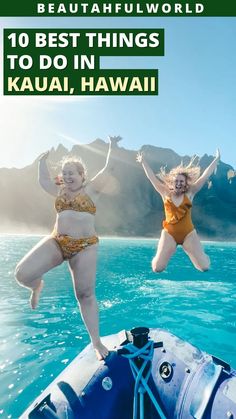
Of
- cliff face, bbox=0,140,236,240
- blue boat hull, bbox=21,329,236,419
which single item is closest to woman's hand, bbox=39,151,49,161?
blue boat hull, bbox=21,329,236,419

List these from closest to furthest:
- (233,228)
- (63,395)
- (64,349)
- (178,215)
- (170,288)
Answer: (63,395)
(178,215)
(64,349)
(170,288)
(233,228)

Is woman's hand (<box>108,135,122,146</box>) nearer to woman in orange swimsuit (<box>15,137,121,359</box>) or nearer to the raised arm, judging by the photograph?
woman in orange swimsuit (<box>15,137,121,359</box>)

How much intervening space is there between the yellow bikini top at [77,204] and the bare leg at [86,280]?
0.46 meters

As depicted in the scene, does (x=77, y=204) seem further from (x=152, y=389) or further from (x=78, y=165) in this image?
(x=152, y=389)

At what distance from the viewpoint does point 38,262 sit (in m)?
3.90

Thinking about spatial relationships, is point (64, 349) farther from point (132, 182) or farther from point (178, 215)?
point (132, 182)

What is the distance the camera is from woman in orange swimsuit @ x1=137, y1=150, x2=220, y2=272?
5426 millimetres

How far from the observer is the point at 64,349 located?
11.5 m

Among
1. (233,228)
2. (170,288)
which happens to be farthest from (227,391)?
(233,228)

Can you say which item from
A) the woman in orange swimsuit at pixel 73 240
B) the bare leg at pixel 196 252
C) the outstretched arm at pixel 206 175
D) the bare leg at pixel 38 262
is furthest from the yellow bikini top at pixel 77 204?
the bare leg at pixel 196 252

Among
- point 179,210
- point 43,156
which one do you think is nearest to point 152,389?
point 179,210

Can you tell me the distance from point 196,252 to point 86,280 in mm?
2177

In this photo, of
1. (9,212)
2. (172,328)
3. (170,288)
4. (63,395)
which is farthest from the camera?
(9,212)

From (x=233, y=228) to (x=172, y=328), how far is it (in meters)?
111
